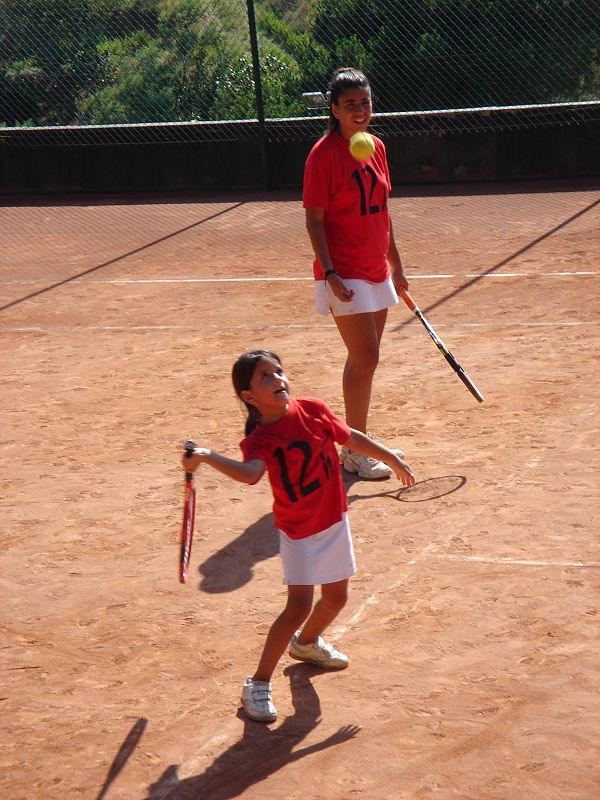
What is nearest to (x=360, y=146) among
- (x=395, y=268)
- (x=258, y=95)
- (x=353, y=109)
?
(x=353, y=109)

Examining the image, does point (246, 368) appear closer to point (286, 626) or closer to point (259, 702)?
point (286, 626)

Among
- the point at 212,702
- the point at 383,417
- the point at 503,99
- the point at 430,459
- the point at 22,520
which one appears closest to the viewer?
the point at 212,702

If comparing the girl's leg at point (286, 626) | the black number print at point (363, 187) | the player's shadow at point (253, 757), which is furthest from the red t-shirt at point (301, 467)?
the black number print at point (363, 187)

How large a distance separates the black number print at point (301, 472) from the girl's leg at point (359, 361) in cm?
206

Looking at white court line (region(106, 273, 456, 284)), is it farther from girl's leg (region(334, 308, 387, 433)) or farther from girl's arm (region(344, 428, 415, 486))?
girl's arm (region(344, 428, 415, 486))

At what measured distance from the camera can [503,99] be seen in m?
14.7

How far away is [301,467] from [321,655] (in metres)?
0.82

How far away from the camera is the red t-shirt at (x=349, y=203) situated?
19.3 ft

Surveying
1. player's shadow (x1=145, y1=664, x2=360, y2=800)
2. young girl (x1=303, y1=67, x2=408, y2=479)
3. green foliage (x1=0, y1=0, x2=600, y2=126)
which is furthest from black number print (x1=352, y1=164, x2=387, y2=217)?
green foliage (x1=0, y1=0, x2=600, y2=126)

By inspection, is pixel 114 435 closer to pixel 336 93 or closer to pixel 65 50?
pixel 336 93

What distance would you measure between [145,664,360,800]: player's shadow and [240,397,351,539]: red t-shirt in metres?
0.65

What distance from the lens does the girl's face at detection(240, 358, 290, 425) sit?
3971 millimetres

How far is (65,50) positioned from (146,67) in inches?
51.0

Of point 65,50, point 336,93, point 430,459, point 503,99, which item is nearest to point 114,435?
point 430,459
